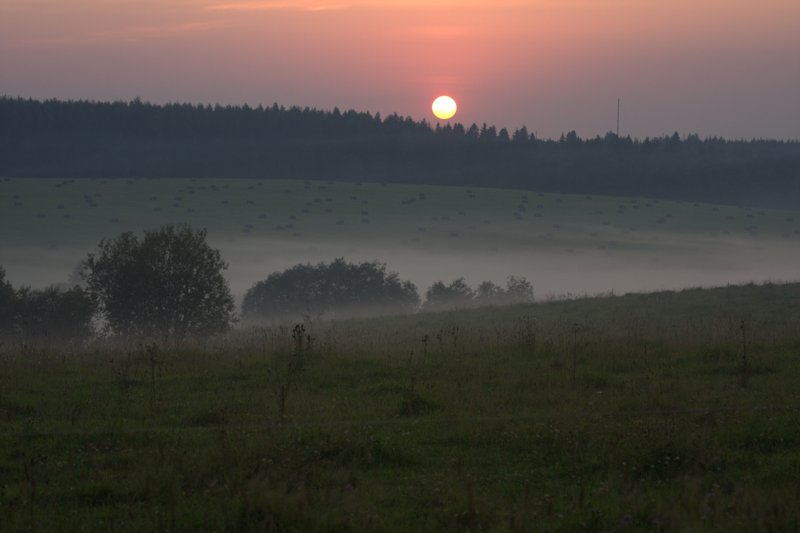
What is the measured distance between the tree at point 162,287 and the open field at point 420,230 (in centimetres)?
5090

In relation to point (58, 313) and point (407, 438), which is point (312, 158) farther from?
point (407, 438)

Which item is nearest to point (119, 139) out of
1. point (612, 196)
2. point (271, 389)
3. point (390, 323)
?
point (612, 196)

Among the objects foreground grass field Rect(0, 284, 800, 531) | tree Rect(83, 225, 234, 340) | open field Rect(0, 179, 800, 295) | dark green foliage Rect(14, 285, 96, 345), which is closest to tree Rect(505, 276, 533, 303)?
open field Rect(0, 179, 800, 295)

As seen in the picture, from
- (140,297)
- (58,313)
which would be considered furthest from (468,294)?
(58,313)

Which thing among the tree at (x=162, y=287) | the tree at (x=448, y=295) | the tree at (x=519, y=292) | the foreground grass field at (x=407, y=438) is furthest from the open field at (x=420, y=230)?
the foreground grass field at (x=407, y=438)

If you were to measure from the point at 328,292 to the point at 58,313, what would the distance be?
31.7 metres

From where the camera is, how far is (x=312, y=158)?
7136 inches

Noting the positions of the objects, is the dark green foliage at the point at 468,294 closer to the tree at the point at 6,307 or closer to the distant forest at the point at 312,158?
the tree at the point at 6,307

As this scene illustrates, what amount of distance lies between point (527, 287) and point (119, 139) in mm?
124512

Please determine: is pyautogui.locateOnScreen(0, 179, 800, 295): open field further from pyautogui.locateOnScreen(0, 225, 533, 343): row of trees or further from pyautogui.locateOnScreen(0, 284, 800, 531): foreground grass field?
pyautogui.locateOnScreen(0, 284, 800, 531): foreground grass field

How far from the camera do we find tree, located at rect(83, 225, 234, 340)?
128ft

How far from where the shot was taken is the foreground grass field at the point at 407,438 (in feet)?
28.3

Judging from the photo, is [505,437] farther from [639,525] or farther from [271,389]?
[271,389]

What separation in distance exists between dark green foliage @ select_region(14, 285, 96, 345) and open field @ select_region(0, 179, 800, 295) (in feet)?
158
